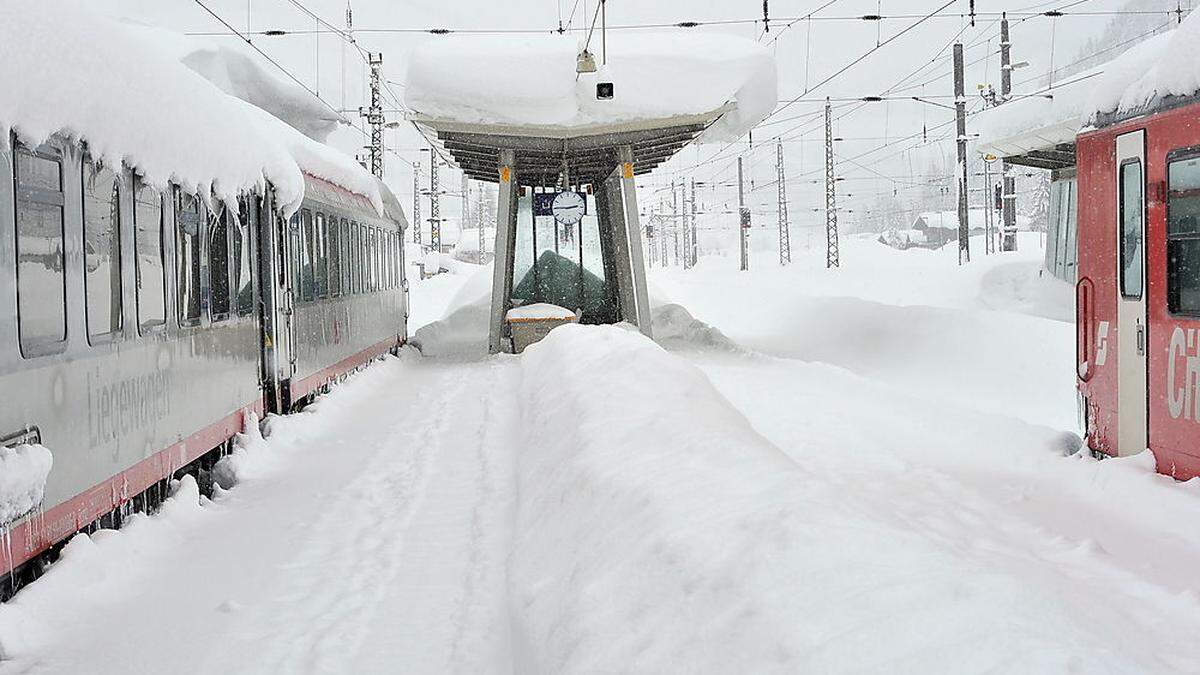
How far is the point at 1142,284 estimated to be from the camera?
26.5 ft

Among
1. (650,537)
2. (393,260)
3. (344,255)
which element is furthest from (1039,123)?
(650,537)

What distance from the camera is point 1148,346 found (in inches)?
314

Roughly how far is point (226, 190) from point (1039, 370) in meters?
11.9

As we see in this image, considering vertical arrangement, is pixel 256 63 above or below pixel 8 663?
above

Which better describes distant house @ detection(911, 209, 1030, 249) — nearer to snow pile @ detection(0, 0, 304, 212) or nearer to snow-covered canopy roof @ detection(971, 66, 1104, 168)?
snow-covered canopy roof @ detection(971, 66, 1104, 168)

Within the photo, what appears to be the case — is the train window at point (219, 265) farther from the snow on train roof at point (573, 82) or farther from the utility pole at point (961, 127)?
the utility pole at point (961, 127)

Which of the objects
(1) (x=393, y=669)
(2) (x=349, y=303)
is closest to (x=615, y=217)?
(2) (x=349, y=303)

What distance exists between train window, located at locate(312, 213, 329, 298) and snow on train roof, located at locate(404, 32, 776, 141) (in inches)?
189

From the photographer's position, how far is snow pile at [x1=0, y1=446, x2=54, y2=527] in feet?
16.8

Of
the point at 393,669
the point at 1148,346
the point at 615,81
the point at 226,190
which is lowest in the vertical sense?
the point at 393,669

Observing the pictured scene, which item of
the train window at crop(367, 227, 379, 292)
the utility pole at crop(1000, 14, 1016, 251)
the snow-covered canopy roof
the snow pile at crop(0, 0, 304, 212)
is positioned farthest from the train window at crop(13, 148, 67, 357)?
the utility pole at crop(1000, 14, 1016, 251)

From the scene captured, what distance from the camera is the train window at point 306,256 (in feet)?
42.8

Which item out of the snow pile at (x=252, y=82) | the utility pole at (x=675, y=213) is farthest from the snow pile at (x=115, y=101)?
the utility pole at (x=675, y=213)

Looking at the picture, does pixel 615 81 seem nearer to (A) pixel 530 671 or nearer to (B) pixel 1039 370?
(B) pixel 1039 370
